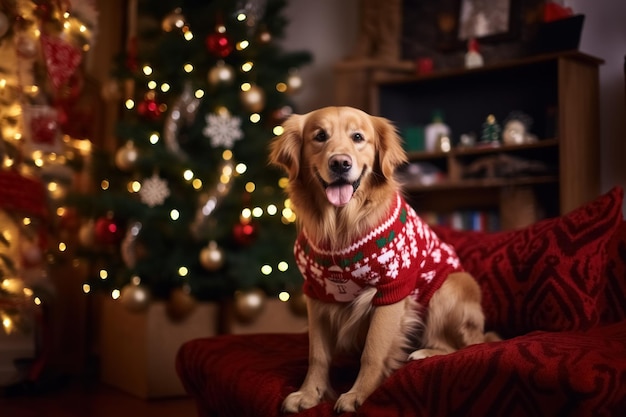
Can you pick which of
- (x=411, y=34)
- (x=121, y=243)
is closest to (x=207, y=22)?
(x=121, y=243)

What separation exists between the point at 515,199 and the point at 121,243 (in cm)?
216

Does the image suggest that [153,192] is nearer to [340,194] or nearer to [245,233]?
[245,233]

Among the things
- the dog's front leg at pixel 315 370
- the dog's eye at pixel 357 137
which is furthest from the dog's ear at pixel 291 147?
the dog's front leg at pixel 315 370

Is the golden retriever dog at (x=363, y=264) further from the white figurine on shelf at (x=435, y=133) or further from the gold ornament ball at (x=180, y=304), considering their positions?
the white figurine on shelf at (x=435, y=133)

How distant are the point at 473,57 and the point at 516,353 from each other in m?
2.88

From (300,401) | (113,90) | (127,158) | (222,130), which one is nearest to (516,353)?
(300,401)

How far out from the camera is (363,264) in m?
1.50

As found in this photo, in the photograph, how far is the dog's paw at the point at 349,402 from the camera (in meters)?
1.39

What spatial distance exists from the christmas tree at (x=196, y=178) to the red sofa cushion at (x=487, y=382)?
4.05 feet

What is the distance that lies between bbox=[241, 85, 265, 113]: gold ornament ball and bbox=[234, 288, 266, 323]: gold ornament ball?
87cm

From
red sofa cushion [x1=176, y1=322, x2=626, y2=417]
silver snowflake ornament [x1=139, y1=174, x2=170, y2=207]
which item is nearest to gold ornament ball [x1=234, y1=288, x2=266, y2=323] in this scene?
silver snowflake ornament [x1=139, y1=174, x2=170, y2=207]

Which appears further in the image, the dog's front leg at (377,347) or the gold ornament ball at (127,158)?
the gold ornament ball at (127,158)

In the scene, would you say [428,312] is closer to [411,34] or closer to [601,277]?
[601,277]

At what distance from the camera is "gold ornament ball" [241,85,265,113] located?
3002 millimetres
